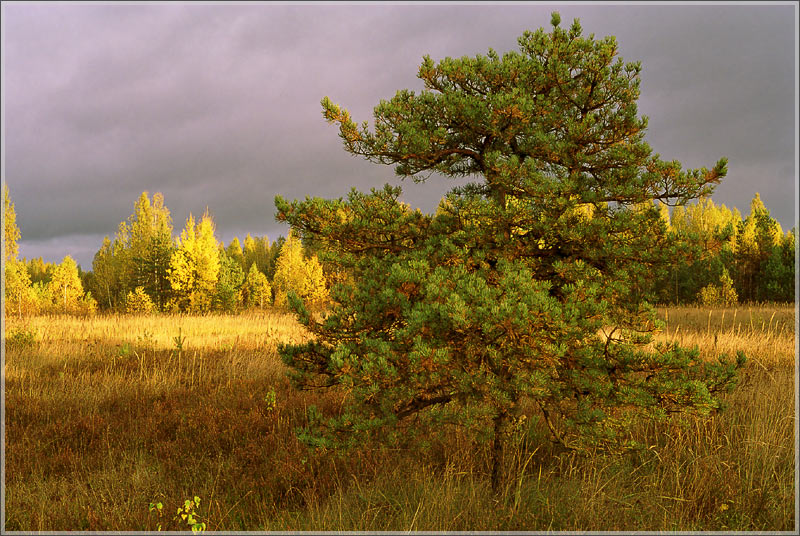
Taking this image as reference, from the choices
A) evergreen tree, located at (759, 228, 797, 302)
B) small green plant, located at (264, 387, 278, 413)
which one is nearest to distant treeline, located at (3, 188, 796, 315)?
evergreen tree, located at (759, 228, 797, 302)

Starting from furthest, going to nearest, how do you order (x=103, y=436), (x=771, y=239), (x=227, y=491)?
(x=771, y=239) < (x=103, y=436) < (x=227, y=491)

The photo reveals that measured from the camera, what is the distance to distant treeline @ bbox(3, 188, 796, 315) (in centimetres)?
2820

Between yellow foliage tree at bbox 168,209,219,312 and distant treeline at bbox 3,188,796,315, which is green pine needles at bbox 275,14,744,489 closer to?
Answer: distant treeline at bbox 3,188,796,315

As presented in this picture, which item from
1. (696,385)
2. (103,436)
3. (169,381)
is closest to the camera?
(696,385)

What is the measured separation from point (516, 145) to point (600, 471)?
3.15 m

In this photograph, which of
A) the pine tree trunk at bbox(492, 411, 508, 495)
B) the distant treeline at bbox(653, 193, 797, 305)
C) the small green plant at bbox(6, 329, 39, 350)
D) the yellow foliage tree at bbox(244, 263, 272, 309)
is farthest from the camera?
the yellow foliage tree at bbox(244, 263, 272, 309)

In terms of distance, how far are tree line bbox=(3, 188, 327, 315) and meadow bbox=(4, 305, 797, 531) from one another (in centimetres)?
1317

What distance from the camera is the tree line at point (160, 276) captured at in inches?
1098

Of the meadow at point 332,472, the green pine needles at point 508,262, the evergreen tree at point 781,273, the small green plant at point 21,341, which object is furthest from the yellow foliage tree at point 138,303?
the evergreen tree at point 781,273

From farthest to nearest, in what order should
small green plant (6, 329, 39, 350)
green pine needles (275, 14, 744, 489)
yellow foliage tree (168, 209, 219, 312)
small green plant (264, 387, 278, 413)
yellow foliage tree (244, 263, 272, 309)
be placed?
yellow foliage tree (244, 263, 272, 309) → yellow foliage tree (168, 209, 219, 312) → small green plant (6, 329, 39, 350) → small green plant (264, 387, 278, 413) → green pine needles (275, 14, 744, 489)

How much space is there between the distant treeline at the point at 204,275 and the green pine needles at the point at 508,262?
17749 mm

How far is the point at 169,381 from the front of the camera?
344 inches

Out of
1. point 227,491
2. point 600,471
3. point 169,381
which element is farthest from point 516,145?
point 169,381

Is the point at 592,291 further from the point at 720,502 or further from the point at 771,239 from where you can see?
the point at 771,239
